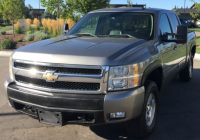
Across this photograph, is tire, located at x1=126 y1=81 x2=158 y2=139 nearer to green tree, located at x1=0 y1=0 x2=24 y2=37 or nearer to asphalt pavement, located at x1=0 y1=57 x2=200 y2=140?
asphalt pavement, located at x1=0 y1=57 x2=200 y2=140

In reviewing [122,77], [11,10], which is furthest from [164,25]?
[11,10]

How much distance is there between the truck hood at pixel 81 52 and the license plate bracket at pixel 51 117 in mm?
646

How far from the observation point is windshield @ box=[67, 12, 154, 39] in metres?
4.12

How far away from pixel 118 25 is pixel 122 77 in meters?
1.71

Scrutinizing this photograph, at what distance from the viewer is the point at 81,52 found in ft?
Result: 9.84

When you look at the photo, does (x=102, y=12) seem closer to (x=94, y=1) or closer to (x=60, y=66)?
(x=60, y=66)

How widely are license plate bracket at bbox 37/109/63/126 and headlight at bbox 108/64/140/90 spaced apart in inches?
28.9

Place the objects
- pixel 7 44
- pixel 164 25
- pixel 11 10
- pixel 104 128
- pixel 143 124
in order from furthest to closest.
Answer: pixel 11 10, pixel 7 44, pixel 164 25, pixel 104 128, pixel 143 124

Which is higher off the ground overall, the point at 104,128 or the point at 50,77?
the point at 50,77

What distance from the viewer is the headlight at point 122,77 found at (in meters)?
2.82

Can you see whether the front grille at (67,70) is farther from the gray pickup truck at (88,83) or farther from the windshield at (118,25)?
the windshield at (118,25)

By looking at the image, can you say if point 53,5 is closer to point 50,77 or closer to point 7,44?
point 7,44

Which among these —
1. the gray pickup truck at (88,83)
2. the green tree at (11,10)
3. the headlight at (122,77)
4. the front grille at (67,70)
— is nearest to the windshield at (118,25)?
the gray pickup truck at (88,83)

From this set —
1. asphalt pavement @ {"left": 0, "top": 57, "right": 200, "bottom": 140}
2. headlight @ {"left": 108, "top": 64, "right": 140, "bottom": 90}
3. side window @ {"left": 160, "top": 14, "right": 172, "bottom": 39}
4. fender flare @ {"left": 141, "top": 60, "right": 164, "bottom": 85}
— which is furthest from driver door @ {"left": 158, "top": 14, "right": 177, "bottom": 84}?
headlight @ {"left": 108, "top": 64, "right": 140, "bottom": 90}
